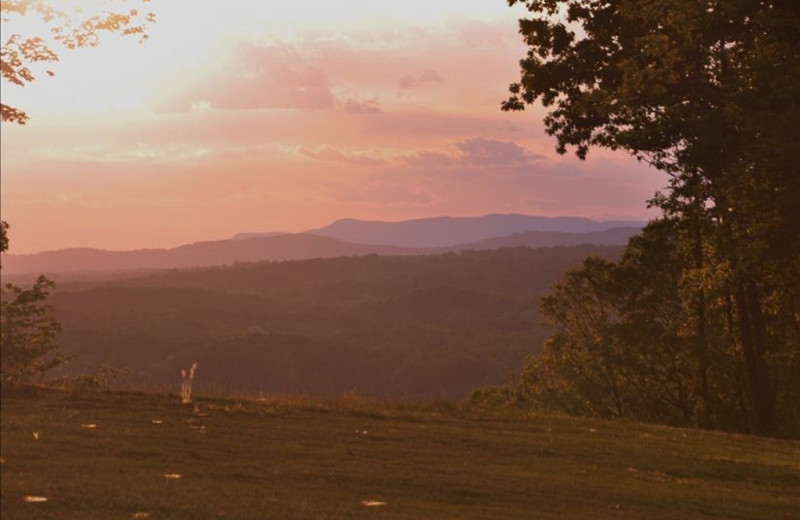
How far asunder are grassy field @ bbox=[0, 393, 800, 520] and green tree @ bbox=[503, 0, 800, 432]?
Answer: 19.8ft

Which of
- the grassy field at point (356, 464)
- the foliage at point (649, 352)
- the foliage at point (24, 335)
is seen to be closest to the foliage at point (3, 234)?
the grassy field at point (356, 464)

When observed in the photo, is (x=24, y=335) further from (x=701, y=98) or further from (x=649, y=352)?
(x=701, y=98)

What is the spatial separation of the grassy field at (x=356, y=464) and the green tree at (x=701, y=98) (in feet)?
19.8

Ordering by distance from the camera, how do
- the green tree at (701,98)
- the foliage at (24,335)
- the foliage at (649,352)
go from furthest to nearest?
the foliage at (24,335) → the foliage at (649,352) → the green tree at (701,98)

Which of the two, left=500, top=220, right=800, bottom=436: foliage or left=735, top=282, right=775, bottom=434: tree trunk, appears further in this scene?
left=500, top=220, right=800, bottom=436: foliage

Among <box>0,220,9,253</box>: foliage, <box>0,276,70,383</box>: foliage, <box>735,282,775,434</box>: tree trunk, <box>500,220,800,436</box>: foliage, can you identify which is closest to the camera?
<box>0,220,9,253</box>: foliage

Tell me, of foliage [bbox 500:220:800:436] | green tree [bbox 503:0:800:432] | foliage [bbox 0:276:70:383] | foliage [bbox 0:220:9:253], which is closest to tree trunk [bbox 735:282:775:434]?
foliage [bbox 500:220:800:436]

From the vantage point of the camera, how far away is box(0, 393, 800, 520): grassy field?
639 inches

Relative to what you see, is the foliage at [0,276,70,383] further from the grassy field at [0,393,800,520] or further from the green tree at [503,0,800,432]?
the green tree at [503,0,800,432]

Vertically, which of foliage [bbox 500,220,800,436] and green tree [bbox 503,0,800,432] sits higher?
green tree [bbox 503,0,800,432]

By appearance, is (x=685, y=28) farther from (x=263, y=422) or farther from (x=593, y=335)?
(x=593, y=335)

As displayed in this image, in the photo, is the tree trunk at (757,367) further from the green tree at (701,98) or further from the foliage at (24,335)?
the foliage at (24,335)

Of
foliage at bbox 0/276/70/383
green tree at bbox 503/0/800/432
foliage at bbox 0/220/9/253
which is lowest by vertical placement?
foliage at bbox 0/276/70/383

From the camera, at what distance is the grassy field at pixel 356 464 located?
16.2 m
